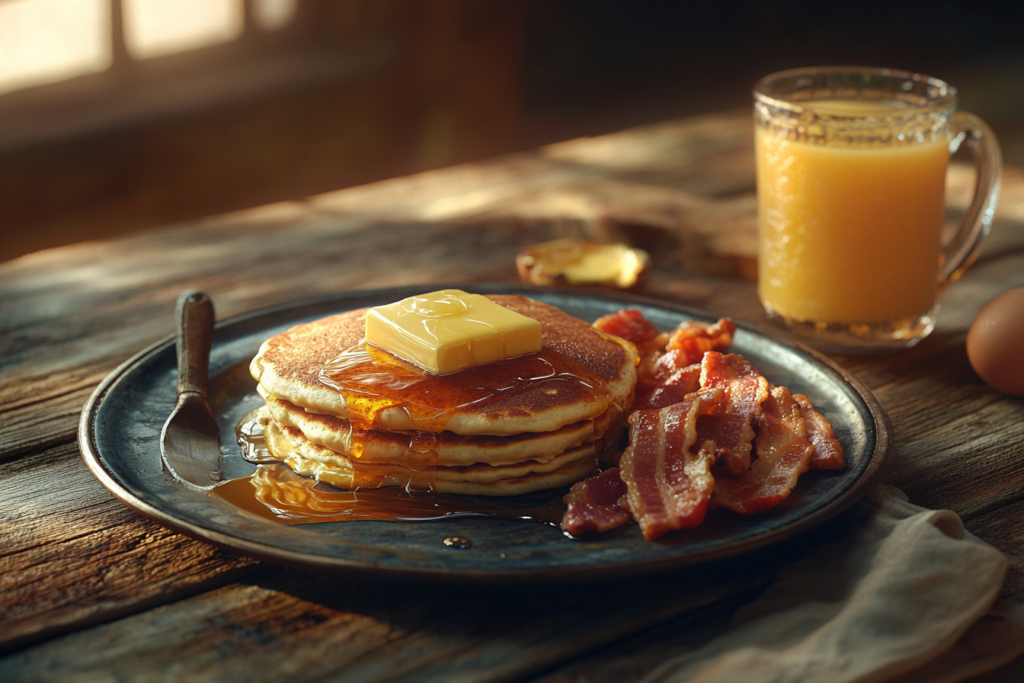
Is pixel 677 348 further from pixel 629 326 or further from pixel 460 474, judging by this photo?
pixel 460 474

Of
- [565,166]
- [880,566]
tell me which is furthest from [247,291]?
[880,566]

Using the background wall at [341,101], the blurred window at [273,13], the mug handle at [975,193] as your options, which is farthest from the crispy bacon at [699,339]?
the blurred window at [273,13]

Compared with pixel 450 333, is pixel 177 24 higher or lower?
higher

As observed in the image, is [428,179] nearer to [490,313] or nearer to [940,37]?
[490,313]

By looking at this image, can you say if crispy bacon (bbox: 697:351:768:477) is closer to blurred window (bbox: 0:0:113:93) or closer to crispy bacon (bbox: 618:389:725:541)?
crispy bacon (bbox: 618:389:725:541)

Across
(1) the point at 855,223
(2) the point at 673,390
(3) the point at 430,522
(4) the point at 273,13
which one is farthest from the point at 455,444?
(4) the point at 273,13
